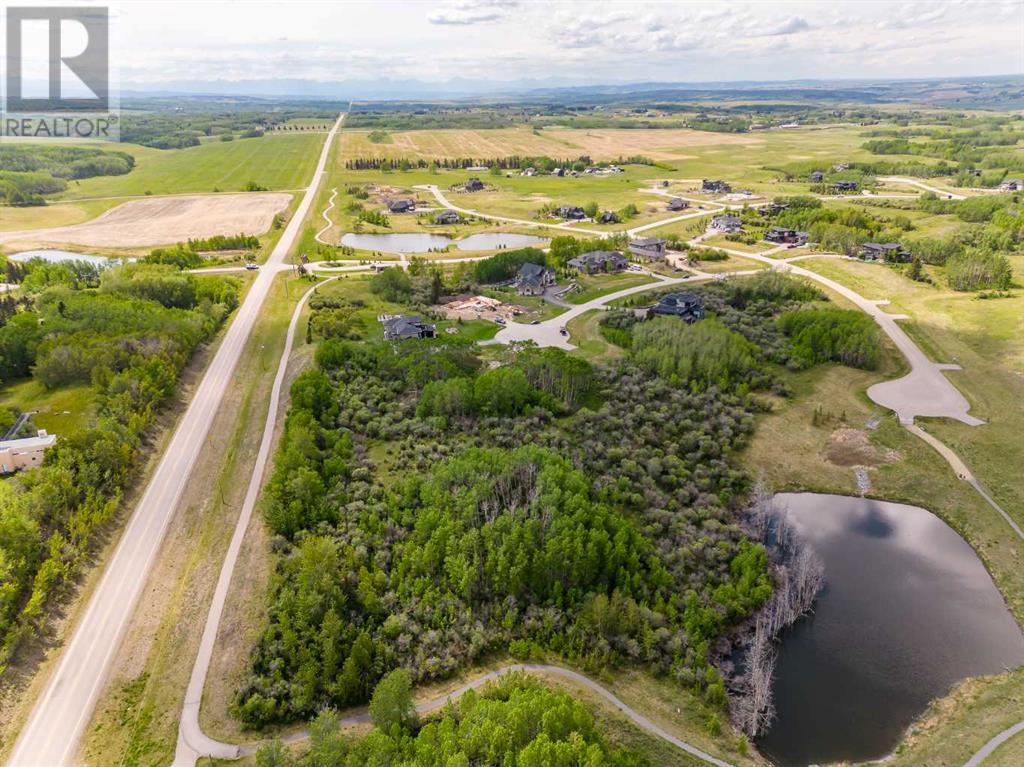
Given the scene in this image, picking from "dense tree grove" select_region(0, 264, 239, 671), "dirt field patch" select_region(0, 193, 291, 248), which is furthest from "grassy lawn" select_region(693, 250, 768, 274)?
"dirt field patch" select_region(0, 193, 291, 248)

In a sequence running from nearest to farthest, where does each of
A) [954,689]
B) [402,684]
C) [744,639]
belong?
[402,684], [954,689], [744,639]

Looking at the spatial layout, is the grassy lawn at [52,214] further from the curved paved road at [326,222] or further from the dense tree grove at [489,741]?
the dense tree grove at [489,741]

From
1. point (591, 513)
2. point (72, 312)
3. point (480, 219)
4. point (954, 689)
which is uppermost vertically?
point (480, 219)

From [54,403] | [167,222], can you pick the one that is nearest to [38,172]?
[167,222]

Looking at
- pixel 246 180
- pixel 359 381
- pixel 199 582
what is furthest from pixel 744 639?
pixel 246 180

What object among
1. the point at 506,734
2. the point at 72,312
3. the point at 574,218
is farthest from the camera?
the point at 574,218

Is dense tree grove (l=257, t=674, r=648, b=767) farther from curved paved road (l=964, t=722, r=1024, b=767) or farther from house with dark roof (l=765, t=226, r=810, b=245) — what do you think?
house with dark roof (l=765, t=226, r=810, b=245)

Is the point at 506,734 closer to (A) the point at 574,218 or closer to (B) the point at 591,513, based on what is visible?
(B) the point at 591,513
